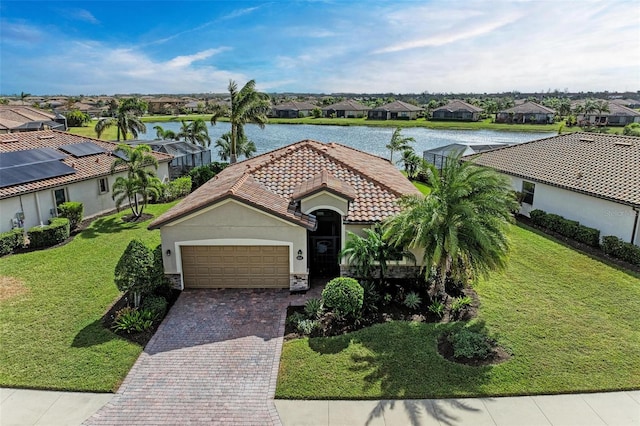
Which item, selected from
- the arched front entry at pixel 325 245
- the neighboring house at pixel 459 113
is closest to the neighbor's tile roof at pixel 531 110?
the neighboring house at pixel 459 113

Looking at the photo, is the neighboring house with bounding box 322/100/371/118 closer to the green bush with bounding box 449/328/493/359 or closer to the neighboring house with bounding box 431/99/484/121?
the neighboring house with bounding box 431/99/484/121

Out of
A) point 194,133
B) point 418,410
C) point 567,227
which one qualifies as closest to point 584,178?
point 567,227

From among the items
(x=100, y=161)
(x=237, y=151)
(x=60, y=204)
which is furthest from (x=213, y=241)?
(x=237, y=151)

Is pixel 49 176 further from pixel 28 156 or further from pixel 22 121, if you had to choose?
pixel 22 121

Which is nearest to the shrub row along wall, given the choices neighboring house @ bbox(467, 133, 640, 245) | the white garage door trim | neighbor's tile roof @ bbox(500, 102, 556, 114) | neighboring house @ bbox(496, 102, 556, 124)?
neighboring house @ bbox(467, 133, 640, 245)

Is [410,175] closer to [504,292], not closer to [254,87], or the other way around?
[254,87]

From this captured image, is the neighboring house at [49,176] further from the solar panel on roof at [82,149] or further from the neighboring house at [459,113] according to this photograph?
the neighboring house at [459,113]
